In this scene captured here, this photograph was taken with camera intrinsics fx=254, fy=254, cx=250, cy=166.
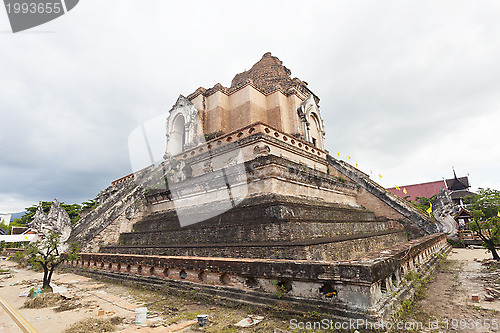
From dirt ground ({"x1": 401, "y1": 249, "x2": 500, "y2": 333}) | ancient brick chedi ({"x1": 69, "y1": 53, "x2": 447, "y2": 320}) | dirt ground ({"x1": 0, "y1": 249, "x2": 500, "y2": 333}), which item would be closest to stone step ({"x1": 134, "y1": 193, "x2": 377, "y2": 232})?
ancient brick chedi ({"x1": 69, "y1": 53, "x2": 447, "y2": 320})

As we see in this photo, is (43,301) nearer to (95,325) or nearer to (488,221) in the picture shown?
(95,325)

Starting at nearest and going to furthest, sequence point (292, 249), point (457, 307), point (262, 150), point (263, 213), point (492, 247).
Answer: point (457, 307) → point (292, 249) → point (263, 213) → point (492, 247) → point (262, 150)

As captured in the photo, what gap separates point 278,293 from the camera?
3746mm

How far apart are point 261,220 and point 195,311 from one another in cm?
265

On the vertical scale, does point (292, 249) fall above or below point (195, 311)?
above

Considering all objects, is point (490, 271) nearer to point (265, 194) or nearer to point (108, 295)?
point (265, 194)

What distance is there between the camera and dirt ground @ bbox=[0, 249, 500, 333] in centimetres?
338

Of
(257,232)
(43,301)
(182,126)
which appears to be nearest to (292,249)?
(257,232)

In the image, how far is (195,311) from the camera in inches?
162

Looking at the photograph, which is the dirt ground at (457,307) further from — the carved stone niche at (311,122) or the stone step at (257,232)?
the carved stone niche at (311,122)

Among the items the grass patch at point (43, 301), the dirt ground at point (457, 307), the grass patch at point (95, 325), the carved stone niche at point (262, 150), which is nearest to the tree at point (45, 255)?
the grass patch at point (43, 301)

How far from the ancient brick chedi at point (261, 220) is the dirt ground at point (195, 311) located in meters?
0.33

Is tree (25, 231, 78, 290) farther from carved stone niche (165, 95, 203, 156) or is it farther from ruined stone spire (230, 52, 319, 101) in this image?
ruined stone spire (230, 52, 319, 101)

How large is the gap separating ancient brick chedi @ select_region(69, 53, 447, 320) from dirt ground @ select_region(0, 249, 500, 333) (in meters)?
0.33
